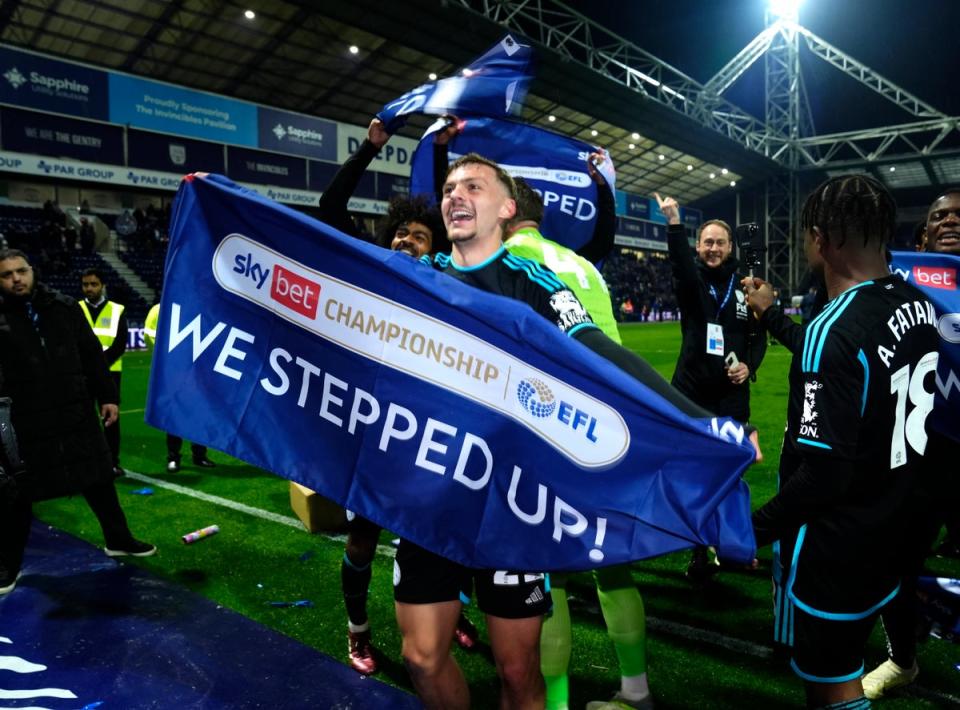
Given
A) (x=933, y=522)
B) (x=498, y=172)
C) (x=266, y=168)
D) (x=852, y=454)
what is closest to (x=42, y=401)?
(x=498, y=172)

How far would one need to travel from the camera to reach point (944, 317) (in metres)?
2.80

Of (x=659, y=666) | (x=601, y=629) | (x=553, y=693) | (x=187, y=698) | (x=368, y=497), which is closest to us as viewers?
(x=368, y=497)

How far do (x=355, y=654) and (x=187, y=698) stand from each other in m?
0.74

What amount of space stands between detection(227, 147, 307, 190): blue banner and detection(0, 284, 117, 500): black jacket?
72.3 ft

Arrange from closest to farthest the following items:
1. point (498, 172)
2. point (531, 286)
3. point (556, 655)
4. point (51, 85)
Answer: point (531, 286)
point (498, 172)
point (556, 655)
point (51, 85)

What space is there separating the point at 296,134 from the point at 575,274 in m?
26.7

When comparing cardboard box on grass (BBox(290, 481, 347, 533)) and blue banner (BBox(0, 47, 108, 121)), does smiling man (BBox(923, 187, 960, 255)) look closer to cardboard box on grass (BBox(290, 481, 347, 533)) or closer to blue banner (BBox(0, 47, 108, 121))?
cardboard box on grass (BBox(290, 481, 347, 533))

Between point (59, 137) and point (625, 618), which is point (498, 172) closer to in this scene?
point (625, 618)

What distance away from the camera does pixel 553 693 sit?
2.60 meters

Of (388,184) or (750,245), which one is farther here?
(388,184)

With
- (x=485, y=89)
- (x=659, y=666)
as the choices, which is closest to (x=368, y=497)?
(x=659, y=666)

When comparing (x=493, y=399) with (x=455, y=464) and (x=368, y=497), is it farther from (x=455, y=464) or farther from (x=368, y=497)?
(x=368, y=497)

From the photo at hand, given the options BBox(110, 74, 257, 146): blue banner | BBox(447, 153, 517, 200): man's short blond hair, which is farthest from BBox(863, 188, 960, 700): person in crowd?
BBox(110, 74, 257, 146): blue banner

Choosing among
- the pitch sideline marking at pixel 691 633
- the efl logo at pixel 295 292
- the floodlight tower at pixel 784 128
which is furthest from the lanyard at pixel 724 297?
the floodlight tower at pixel 784 128
